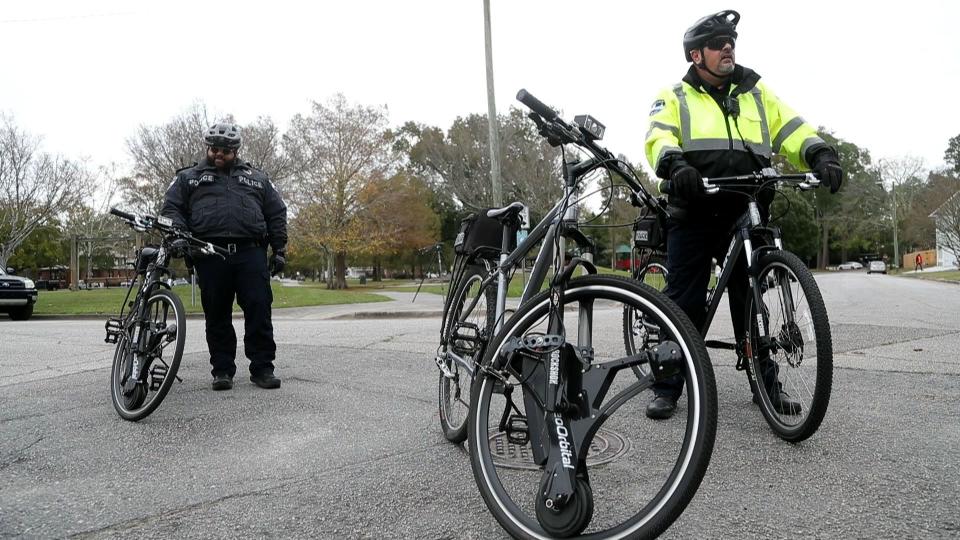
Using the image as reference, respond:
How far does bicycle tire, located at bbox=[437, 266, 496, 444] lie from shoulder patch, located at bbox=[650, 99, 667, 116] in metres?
1.20

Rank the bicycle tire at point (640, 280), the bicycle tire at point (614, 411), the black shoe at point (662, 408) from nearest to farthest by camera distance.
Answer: the bicycle tire at point (614, 411)
the black shoe at point (662, 408)
the bicycle tire at point (640, 280)

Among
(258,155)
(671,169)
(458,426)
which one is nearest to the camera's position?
(671,169)

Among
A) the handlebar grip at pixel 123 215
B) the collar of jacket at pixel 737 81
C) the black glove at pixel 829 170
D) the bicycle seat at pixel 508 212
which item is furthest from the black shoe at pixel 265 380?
the black glove at pixel 829 170

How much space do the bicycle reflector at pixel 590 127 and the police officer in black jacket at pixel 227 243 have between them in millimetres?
3070

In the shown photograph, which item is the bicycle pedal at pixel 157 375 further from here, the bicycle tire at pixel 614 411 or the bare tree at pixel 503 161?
the bare tree at pixel 503 161

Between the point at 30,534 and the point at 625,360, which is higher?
the point at 625,360

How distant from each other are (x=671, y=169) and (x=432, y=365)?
3.03m

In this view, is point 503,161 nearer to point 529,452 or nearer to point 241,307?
point 241,307

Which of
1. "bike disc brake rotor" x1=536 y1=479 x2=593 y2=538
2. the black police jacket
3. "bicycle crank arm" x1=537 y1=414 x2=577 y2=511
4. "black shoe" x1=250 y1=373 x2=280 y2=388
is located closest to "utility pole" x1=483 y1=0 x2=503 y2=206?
the black police jacket

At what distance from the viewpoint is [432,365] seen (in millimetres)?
5215

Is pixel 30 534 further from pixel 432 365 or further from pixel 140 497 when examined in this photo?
pixel 432 365

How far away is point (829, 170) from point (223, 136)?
153 inches

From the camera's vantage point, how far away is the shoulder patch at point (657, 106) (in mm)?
3148

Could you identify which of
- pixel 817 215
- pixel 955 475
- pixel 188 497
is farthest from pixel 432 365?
pixel 817 215
